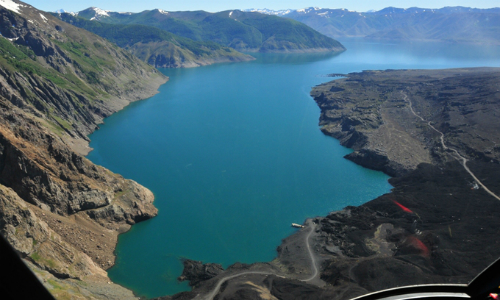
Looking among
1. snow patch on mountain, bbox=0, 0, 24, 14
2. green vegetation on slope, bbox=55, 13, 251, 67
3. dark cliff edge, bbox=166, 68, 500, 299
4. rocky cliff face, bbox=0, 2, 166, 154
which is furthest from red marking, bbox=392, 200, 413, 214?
green vegetation on slope, bbox=55, 13, 251, 67

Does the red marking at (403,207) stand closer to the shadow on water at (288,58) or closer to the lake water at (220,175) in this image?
the lake water at (220,175)

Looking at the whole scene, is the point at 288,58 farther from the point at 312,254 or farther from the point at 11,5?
the point at 312,254

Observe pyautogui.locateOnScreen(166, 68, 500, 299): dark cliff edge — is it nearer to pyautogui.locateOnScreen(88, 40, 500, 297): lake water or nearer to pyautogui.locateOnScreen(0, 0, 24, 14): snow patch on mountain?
pyautogui.locateOnScreen(88, 40, 500, 297): lake water

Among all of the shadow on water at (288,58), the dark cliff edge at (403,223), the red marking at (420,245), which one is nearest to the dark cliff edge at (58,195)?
the dark cliff edge at (403,223)

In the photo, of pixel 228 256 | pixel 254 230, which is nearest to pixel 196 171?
pixel 254 230

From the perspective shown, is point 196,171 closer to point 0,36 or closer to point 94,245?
point 94,245

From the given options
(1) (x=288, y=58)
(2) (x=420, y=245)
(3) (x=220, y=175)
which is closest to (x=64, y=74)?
(3) (x=220, y=175)
